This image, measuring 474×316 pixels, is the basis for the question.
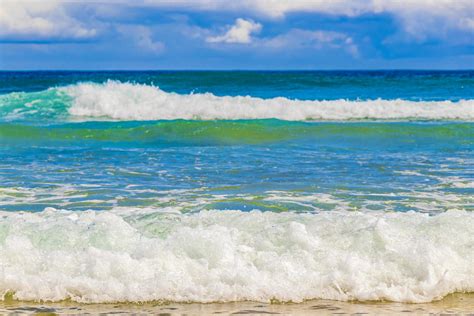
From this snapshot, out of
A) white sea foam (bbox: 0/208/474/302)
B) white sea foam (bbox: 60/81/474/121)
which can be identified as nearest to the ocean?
white sea foam (bbox: 0/208/474/302)

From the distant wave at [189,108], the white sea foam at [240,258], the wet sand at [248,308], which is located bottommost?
the distant wave at [189,108]

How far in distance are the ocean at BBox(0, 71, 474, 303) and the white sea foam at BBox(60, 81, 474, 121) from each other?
5.41m

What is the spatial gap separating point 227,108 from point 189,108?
122 cm

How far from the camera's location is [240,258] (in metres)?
5.54

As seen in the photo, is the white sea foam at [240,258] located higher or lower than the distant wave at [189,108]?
higher

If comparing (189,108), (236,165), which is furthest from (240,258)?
(189,108)

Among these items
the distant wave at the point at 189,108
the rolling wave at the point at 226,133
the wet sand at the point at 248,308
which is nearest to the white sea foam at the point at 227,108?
the distant wave at the point at 189,108

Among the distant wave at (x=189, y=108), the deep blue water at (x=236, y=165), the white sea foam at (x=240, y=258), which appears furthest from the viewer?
the distant wave at (x=189, y=108)

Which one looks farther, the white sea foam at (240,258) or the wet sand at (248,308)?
the white sea foam at (240,258)

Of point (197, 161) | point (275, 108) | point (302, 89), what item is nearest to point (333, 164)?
point (197, 161)

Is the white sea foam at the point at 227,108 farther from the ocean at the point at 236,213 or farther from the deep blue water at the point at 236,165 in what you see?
the ocean at the point at 236,213

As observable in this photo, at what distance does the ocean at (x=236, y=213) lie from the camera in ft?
17.0

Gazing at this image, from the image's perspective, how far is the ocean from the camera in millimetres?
5195

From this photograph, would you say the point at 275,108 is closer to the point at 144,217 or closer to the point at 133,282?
the point at 144,217
